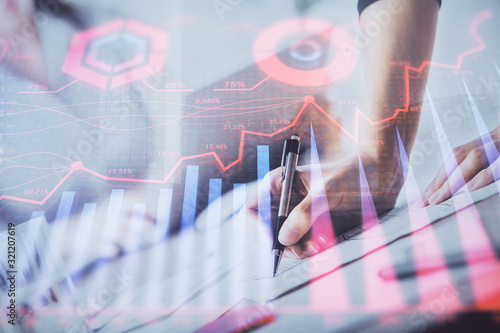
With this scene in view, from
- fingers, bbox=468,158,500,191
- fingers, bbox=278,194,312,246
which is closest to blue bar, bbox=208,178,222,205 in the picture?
fingers, bbox=278,194,312,246

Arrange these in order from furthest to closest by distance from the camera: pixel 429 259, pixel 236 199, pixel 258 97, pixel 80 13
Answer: pixel 80 13, pixel 258 97, pixel 236 199, pixel 429 259

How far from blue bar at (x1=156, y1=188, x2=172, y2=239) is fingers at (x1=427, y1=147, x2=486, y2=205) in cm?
78

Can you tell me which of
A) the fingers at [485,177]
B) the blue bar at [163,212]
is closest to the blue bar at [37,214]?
the blue bar at [163,212]

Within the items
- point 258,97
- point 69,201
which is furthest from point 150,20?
point 69,201

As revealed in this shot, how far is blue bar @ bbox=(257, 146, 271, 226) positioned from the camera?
0.89 metres

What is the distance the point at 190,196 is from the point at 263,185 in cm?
23

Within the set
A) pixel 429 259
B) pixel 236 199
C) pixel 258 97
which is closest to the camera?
pixel 429 259

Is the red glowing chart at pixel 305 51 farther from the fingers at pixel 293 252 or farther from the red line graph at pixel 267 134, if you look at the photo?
the fingers at pixel 293 252

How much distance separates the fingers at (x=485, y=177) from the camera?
896 mm

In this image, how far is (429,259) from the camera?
792 mm

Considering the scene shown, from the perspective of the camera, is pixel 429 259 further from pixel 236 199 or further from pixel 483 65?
pixel 483 65

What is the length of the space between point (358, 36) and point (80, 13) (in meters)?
1.05

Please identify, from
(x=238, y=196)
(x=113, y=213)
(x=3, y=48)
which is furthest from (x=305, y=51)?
(x=3, y=48)
